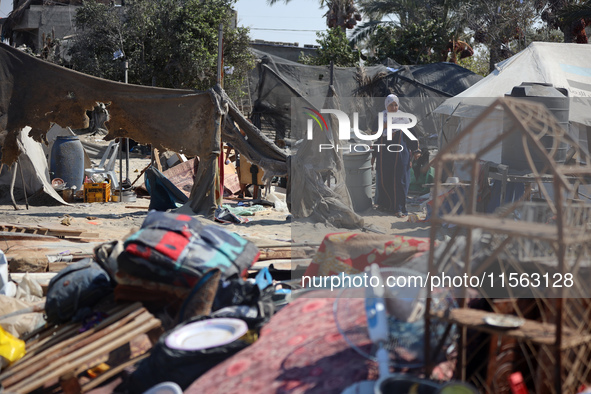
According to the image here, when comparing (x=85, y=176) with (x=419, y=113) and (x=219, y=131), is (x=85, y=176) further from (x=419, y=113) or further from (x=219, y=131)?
(x=419, y=113)

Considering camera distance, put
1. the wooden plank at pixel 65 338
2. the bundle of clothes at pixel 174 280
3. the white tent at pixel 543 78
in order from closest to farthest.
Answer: the wooden plank at pixel 65 338
the bundle of clothes at pixel 174 280
the white tent at pixel 543 78

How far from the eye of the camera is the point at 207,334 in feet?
9.70

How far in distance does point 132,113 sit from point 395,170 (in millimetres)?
4581

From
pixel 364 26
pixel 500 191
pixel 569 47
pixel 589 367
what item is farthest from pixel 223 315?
pixel 364 26

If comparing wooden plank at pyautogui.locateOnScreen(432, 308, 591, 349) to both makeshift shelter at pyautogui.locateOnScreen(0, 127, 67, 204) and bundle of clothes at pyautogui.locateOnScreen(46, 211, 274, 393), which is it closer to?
bundle of clothes at pyautogui.locateOnScreen(46, 211, 274, 393)

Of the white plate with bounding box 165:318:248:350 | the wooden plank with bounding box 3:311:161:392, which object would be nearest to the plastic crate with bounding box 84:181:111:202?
the wooden plank with bounding box 3:311:161:392

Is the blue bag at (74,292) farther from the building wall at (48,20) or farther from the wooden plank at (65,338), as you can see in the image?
the building wall at (48,20)

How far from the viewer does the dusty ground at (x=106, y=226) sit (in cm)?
626

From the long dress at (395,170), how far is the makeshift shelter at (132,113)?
5.52ft

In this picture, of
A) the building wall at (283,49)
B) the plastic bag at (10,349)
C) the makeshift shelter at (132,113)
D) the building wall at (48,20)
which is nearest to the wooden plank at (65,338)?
the plastic bag at (10,349)

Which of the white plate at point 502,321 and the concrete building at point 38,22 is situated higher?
the concrete building at point 38,22

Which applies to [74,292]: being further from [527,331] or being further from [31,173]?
[31,173]

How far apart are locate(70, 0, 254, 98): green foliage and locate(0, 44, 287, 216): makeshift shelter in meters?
12.0

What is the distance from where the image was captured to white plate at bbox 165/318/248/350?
2850 millimetres
